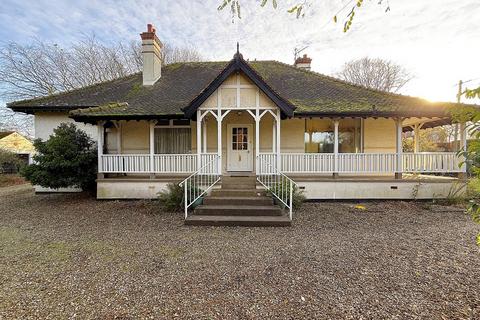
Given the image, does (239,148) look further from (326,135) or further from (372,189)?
(372,189)

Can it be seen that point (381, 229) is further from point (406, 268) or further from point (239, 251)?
point (239, 251)

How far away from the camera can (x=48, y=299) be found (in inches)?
135

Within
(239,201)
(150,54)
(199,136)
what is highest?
(150,54)

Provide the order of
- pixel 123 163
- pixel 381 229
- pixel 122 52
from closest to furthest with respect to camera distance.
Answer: pixel 381 229 → pixel 123 163 → pixel 122 52

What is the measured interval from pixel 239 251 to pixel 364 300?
2.48 m

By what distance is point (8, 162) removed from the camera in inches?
813

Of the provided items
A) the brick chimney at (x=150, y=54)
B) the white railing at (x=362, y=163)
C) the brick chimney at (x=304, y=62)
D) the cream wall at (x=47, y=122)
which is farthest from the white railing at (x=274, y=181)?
the cream wall at (x=47, y=122)

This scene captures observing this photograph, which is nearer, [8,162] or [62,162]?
[62,162]

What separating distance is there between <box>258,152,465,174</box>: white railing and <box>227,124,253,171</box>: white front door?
6.00 feet

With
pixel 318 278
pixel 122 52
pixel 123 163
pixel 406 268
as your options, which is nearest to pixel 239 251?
pixel 318 278

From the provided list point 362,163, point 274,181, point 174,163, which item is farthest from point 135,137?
point 362,163

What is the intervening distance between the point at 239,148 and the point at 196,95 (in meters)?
3.13

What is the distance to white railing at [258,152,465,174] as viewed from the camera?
995 centimetres

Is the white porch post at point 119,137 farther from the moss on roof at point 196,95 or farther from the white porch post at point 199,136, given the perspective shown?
the white porch post at point 199,136
